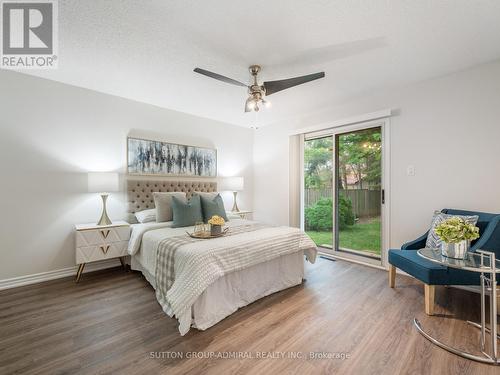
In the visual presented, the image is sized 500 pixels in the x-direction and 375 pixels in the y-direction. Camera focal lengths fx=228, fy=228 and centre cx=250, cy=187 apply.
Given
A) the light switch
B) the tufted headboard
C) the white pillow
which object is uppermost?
the light switch

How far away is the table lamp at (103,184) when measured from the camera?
2938 mm

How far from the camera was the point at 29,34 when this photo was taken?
82.6 inches

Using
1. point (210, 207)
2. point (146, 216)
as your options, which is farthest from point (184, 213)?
point (146, 216)

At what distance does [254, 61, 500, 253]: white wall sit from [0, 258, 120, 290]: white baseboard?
4.12 metres

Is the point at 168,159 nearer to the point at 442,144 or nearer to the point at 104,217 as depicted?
the point at 104,217

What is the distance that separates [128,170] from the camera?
3.54 m

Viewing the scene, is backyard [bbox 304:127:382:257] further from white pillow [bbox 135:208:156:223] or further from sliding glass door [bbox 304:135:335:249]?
white pillow [bbox 135:208:156:223]

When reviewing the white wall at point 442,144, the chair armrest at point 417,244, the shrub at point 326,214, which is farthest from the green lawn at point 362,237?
the chair armrest at point 417,244

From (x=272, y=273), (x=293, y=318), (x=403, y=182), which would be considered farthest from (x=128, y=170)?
(x=403, y=182)

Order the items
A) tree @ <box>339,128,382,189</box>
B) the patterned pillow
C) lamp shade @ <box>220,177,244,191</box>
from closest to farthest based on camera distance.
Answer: the patterned pillow < tree @ <box>339,128,382,189</box> < lamp shade @ <box>220,177,244,191</box>

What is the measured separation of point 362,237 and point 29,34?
477 centimetres

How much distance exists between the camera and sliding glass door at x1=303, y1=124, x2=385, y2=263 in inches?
139

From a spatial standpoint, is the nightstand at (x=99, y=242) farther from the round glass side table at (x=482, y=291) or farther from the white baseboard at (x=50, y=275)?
the round glass side table at (x=482, y=291)

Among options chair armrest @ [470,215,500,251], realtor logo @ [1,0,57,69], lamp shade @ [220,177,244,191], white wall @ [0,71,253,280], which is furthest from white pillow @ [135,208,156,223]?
chair armrest @ [470,215,500,251]
